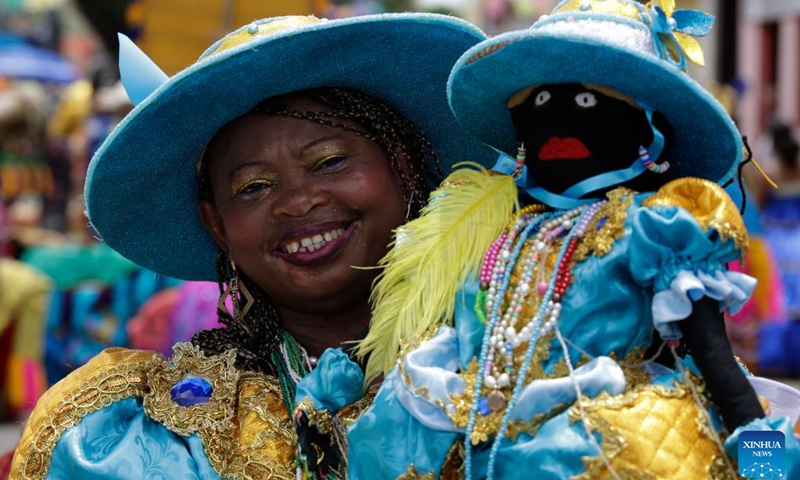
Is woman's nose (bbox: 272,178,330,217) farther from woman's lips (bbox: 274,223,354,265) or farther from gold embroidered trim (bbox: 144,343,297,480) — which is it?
gold embroidered trim (bbox: 144,343,297,480)

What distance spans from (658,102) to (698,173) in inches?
9.0

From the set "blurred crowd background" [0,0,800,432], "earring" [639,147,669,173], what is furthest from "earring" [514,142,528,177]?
"blurred crowd background" [0,0,800,432]

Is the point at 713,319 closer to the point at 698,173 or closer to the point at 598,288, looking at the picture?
the point at 598,288

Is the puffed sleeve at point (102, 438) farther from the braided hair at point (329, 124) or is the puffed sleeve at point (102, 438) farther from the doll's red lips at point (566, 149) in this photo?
the doll's red lips at point (566, 149)

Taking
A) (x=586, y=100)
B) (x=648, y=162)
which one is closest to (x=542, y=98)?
(x=586, y=100)

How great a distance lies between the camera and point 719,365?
2021 mm

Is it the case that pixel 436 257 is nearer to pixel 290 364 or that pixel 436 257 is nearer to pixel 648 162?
pixel 648 162

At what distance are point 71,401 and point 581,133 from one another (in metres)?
1.26

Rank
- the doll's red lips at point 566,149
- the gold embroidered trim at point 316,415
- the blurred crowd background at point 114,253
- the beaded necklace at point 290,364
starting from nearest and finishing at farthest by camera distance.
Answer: the doll's red lips at point 566,149 < the gold embroidered trim at point 316,415 < the beaded necklace at point 290,364 < the blurred crowd background at point 114,253

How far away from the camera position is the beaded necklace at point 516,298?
2.17 metres

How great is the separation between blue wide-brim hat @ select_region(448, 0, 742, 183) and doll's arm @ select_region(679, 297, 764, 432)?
0.41m

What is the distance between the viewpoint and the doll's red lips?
7.46 ft

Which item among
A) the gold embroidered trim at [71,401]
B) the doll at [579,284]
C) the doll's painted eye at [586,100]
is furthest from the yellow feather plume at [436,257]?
the gold embroidered trim at [71,401]

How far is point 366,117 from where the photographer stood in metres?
2.90
